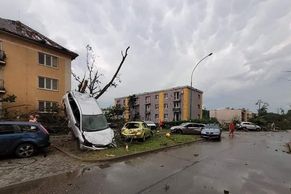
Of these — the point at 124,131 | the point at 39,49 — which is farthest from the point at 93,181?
the point at 39,49

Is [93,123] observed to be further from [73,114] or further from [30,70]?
[30,70]

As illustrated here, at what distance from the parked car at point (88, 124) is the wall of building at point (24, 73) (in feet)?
33.3

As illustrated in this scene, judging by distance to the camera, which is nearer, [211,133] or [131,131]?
[131,131]

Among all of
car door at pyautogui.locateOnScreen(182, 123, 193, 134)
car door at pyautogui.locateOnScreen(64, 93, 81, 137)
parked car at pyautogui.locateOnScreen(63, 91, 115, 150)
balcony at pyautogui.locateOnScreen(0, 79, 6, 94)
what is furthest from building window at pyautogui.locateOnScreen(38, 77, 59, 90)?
car door at pyautogui.locateOnScreen(182, 123, 193, 134)

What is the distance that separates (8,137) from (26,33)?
67.1 ft

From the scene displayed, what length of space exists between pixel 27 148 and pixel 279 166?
38.6ft

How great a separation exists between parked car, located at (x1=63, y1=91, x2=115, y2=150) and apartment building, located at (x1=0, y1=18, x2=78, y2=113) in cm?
1024

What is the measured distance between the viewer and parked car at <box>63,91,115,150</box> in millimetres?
14688

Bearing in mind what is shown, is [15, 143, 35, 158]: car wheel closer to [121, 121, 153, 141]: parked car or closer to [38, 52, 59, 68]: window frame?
[121, 121, 153, 141]: parked car

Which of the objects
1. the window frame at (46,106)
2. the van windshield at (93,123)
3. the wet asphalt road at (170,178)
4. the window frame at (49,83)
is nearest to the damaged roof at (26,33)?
the window frame at (49,83)

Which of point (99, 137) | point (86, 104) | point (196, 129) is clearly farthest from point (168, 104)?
point (99, 137)

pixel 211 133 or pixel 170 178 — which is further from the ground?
pixel 170 178

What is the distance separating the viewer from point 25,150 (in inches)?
491

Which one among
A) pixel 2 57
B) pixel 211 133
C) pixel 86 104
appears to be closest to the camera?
pixel 86 104
